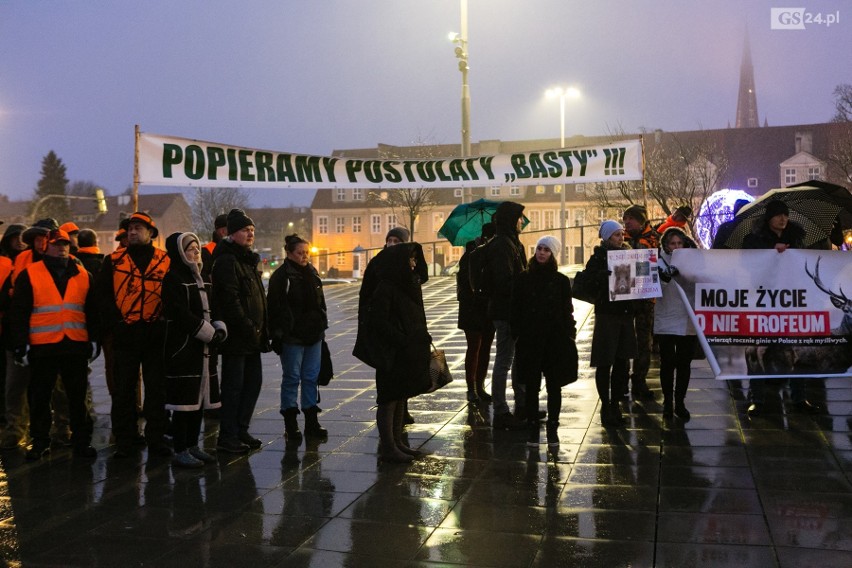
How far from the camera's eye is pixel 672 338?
7.89 meters

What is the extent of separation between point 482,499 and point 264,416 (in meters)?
3.55

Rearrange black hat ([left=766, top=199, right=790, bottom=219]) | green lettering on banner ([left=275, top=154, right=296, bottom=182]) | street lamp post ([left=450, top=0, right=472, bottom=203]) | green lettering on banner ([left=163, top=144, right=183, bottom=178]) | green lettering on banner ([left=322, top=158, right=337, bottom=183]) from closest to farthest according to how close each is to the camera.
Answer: black hat ([left=766, top=199, right=790, bottom=219]) → green lettering on banner ([left=163, top=144, right=183, bottom=178]) → green lettering on banner ([left=275, top=154, right=296, bottom=182]) → green lettering on banner ([left=322, top=158, right=337, bottom=183]) → street lamp post ([left=450, top=0, right=472, bottom=203])

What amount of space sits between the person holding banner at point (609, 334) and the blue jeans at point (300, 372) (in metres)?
2.45

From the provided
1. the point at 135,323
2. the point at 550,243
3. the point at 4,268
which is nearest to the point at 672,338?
the point at 550,243

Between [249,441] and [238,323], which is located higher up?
[238,323]

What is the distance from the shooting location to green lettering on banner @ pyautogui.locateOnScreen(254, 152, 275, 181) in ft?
34.1

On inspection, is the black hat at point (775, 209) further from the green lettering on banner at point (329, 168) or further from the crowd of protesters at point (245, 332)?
the green lettering on banner at point (329, 168)

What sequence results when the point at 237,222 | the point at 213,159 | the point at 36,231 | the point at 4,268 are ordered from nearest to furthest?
the point at 237,222 < the point at 36,231 < the point at 4,268 < the point at 213,159

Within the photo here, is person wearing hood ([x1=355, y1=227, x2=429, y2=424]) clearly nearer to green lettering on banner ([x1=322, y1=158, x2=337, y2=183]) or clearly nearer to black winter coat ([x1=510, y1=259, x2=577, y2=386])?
black winter coat ([x1=510, y1=259, x2=577, y2=386])

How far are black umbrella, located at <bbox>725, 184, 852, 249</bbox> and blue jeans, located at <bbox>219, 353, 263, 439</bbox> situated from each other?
480cm

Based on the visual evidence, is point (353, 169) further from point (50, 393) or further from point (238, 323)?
point (50, 393)

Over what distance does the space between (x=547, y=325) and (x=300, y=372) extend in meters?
2.25

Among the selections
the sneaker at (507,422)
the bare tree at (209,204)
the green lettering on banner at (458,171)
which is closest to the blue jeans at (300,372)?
the sneaker at (507,422)

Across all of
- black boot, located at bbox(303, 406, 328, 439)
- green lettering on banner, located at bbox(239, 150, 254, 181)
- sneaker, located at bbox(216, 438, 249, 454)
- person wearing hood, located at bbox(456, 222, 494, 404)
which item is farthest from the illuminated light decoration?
sneaker, located at bbox(216, 438, 249, 454)
